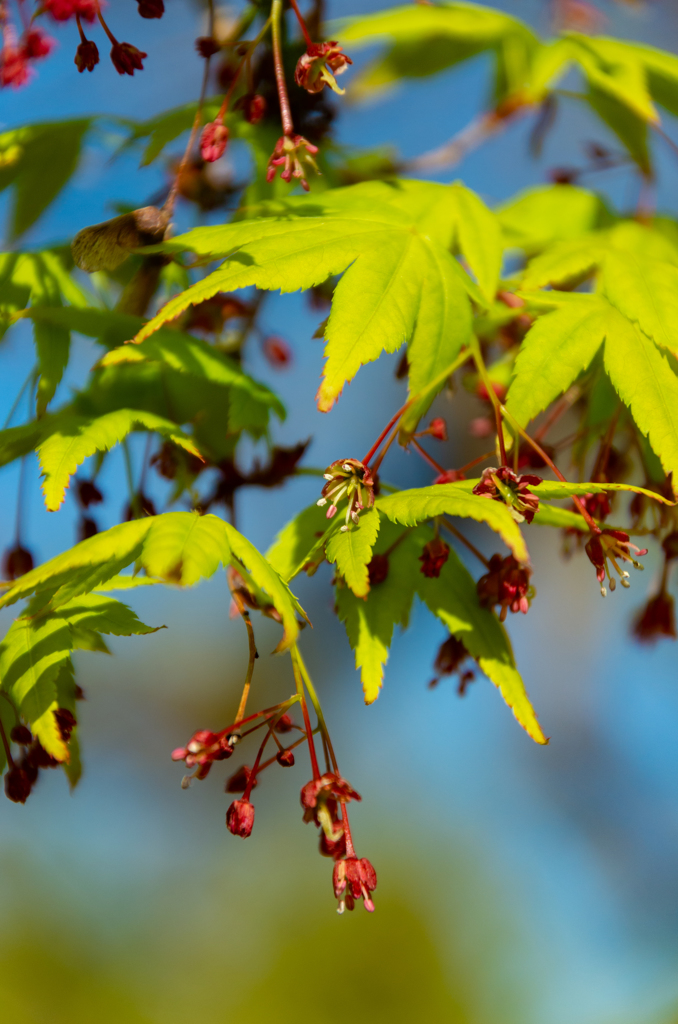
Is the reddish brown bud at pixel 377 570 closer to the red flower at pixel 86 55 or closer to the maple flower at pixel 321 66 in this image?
the maple flower at pixel 321 66

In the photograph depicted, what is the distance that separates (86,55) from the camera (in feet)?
2.63

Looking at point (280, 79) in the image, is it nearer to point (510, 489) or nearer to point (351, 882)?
point (510, 489)

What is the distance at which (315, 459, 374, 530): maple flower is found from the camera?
648mm

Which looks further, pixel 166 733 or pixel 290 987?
pixel 166 733

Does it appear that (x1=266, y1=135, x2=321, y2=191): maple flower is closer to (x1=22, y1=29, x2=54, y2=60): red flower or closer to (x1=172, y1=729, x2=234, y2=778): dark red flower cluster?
(x1=22, y1=29, x2=54, y2=60): red flower

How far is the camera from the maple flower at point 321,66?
81 cm

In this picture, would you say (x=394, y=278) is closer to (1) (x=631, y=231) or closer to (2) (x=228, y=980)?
(1) (x=631, y=231)

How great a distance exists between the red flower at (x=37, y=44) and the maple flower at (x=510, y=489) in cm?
80

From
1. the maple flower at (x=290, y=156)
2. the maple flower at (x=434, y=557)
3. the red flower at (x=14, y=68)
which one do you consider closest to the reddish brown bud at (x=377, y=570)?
the maple flower at (x=434, y=557)

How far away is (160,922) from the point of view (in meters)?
3.98

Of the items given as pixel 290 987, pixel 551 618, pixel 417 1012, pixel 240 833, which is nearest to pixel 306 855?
pixel 290 987

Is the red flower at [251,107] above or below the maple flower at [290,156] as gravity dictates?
above

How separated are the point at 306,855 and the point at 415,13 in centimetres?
410

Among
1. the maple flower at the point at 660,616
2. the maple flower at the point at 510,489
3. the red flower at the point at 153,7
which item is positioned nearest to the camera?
the maple flower at the point at 510,489
